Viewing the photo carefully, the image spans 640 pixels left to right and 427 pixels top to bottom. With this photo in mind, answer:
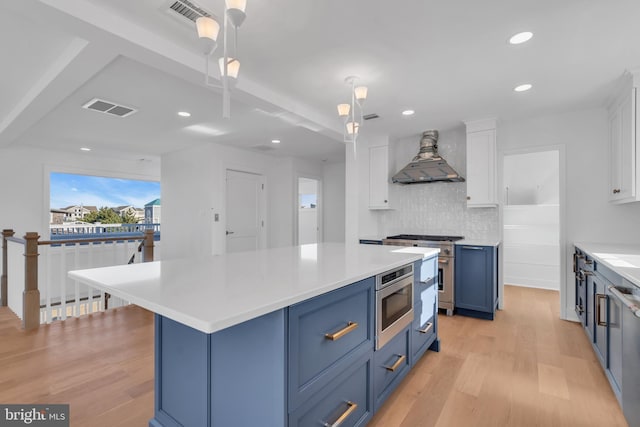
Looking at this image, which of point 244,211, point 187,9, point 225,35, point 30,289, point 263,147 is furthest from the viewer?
point 244,211

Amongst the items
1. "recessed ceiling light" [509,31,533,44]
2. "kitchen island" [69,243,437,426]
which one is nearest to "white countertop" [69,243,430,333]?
"kitchen island" [69,243,437,426]

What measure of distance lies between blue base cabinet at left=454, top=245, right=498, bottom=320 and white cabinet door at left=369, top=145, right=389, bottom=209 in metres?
1.27

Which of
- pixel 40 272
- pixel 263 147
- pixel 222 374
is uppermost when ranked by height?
pixel 263 147

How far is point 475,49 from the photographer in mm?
2236

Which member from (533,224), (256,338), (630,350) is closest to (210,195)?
(256,338)

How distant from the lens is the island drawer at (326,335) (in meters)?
1.13

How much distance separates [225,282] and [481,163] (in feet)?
11.6

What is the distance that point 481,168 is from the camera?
377cm

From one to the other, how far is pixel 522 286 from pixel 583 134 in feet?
8.36

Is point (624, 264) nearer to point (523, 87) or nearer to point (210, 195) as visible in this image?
point (523, 87)

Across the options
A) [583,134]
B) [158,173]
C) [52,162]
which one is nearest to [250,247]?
[158,173]

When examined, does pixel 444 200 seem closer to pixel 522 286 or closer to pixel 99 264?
pixel 522 286

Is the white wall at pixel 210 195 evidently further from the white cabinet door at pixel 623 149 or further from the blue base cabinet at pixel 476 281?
the white cabinet door at pixel 623 149

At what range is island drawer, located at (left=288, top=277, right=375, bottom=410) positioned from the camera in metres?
1.13
